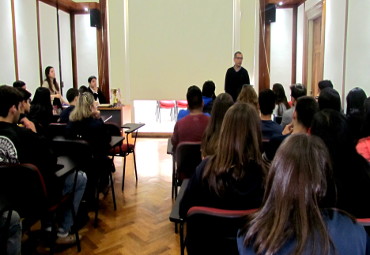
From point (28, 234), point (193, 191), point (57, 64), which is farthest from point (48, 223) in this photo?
point (57, 64)

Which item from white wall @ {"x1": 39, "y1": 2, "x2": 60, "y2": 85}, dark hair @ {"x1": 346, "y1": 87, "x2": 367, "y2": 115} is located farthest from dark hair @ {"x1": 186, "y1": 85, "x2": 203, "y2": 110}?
white wall @ {"x1": 39, "y1": 2, "x2": 60, "y2": 85}

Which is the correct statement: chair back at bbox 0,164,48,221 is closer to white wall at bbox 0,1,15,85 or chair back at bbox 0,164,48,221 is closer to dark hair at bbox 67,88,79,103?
dark hair at bbox 67,88,79,103

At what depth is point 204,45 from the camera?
747cm

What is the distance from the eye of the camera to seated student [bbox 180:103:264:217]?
157 cm

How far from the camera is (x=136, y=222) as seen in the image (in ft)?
10.8

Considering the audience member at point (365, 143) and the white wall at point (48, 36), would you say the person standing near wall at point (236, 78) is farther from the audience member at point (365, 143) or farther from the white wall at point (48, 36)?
the white wall at point (48, 36)

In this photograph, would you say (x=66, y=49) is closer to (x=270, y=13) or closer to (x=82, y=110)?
(x=270, y=13)

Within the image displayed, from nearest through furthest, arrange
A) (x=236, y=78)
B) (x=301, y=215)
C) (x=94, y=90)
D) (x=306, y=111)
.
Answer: (x=301, y=215) → (x=306, y=111) → (x=236, y=78) → (x=94, y=90)

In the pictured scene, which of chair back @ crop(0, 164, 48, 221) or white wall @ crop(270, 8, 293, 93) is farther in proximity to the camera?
white wall @ crop(270, 8, 293, 93)

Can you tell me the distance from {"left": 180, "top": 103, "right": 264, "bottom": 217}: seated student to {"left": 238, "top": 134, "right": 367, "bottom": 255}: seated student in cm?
51

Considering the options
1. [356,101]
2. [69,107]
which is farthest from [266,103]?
[69,107]

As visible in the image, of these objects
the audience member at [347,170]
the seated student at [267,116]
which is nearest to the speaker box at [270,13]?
the seated student at [267,116]

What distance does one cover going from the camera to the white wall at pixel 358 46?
4.39 m

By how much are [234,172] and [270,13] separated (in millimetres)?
6342
